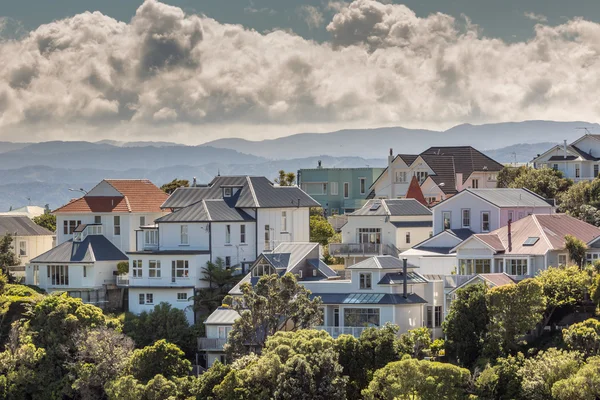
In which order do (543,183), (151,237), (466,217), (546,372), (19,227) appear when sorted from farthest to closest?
1. (19,227)
2. (543,183)
3. (151,237)
4. (466,217)
5. (546,372)

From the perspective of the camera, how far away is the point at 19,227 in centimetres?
9712

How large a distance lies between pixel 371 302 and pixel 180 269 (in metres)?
15.4

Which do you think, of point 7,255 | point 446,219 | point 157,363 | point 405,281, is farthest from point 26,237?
point 405,281

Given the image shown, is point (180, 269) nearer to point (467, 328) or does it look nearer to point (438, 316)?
point (438, 316)

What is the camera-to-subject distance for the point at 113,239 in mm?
86688

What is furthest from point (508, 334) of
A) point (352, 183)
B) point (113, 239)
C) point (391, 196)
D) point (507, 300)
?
point (352, 183)

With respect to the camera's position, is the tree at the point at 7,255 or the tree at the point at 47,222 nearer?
the tree at the point at 7,255

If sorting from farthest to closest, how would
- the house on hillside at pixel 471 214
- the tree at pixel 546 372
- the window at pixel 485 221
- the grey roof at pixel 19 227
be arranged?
the grey roof at pixel 19 227 → the window at pixel 485 221 → the house on hillside at pixel 471 214 → the tree at pixel 546 372

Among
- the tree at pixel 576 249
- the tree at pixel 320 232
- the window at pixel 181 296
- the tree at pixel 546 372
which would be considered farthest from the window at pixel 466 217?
the tree at pixel 546 372

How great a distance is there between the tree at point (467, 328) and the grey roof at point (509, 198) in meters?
15.4

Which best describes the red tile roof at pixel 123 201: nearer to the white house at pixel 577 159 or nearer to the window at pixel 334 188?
the window at pixel 334 188

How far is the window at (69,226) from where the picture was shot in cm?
8869

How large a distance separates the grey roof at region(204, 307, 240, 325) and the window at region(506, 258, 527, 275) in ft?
51.8

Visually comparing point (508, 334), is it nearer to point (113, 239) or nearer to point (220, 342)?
point (220, 342)
